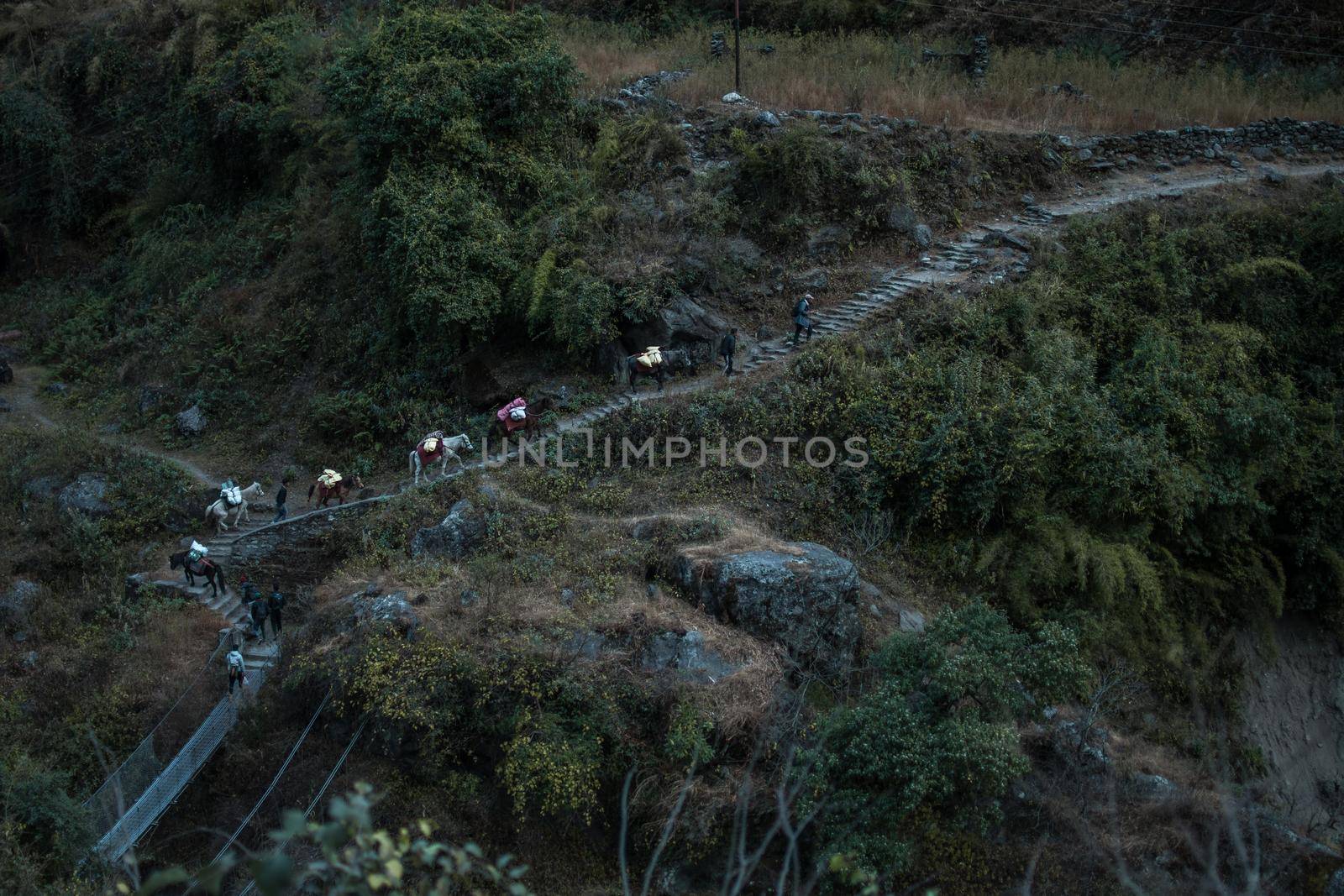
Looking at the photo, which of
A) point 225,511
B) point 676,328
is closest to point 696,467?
point 676,328

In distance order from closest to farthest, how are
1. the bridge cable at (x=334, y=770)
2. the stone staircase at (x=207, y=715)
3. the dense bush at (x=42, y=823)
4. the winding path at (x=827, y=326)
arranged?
the bridge cable at (x=334, y=770), the dense bush at (x=42, y=823), the stone staircase at (x=207, y=715), the winding path at (x=827, y=326)

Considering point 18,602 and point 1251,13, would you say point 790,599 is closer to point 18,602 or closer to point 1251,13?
point 18,602

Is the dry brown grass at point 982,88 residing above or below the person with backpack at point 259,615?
above

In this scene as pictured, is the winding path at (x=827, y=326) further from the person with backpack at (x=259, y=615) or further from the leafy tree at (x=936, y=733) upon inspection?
the leafy tree at (x=936, y=733)

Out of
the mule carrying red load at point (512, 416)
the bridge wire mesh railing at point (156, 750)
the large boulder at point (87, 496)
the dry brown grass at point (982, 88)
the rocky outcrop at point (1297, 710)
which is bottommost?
the rocky outcrop at point (1297, 710)

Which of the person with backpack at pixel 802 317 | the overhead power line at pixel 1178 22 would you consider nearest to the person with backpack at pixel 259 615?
the person with backpack at pixel 802 317

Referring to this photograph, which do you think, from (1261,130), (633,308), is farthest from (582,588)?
(1261,130)
